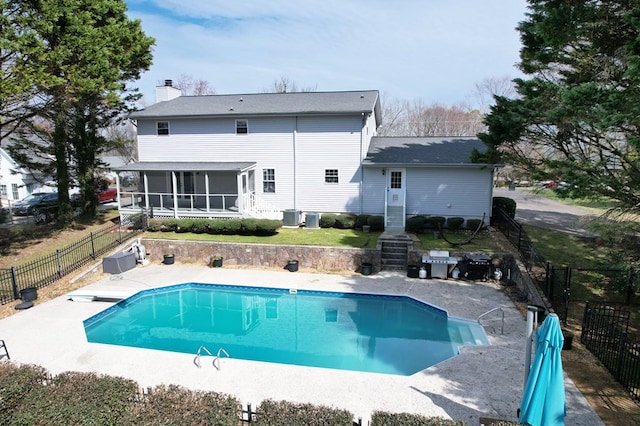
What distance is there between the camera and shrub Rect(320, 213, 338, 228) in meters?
21.1

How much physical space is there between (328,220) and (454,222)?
6.60 metres

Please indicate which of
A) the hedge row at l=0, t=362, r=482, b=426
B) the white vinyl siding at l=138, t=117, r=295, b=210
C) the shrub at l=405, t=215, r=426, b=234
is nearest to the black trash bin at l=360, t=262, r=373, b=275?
the shrub at l=405, t=215, r=426, b=234

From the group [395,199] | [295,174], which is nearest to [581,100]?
[395,199]

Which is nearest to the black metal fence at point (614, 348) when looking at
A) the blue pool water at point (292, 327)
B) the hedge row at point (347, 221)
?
the blue pool water at point (292, 327)

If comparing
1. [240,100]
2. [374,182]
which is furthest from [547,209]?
[240,100]

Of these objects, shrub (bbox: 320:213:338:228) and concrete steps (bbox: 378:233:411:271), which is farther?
shrub (bbox: 320:213:338:228)

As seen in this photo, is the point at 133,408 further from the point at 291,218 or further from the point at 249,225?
the point at 291,218

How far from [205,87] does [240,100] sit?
36.6m

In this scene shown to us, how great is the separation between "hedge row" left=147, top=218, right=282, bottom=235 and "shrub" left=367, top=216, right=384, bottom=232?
471 cm

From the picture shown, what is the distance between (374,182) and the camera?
21.6 m

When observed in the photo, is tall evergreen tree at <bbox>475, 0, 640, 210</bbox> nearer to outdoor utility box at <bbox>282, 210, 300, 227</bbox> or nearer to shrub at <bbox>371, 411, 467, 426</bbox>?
shrub at <bbox>371, 411, 467, 426</bbox>

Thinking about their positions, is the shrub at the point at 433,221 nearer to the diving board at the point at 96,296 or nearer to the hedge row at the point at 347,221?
the hedge row at the point at 347,221

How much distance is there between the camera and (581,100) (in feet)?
30.8

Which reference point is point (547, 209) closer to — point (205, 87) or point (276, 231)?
point (276, 231)
